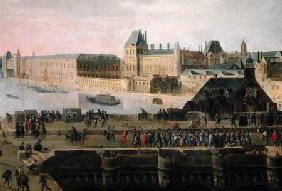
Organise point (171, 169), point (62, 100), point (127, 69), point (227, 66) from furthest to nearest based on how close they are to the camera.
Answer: point (227, 66) → point (62, 100) → point (127, 69) → point (171, 169)

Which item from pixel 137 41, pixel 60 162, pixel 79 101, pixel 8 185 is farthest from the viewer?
pixel 79 101

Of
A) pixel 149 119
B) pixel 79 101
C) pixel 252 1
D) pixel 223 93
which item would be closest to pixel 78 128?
pixel 79 101

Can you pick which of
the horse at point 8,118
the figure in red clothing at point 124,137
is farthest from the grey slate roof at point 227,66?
the horse at point 8,118

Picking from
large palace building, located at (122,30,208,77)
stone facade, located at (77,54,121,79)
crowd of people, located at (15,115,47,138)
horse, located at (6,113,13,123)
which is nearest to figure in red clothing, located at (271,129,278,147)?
large palace building, located at (122,30,208,77)

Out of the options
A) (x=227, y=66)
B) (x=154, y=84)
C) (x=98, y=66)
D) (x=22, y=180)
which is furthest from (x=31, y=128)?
(x=227, y=66)

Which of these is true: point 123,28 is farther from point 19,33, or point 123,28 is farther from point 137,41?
point 19,33

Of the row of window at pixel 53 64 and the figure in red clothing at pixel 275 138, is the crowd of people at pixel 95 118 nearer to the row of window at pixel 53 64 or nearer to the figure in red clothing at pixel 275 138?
the row of window at pixel 53 64

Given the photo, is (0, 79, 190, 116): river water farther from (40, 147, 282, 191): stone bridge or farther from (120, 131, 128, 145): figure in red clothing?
(40, 147, 282, 191): stone bridge

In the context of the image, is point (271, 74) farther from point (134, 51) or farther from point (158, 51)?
point (134, 51)
